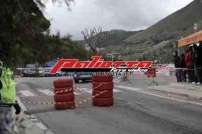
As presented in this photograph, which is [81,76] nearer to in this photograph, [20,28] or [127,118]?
[127,118]

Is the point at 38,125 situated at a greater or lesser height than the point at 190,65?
lesser

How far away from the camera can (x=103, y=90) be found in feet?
66.6

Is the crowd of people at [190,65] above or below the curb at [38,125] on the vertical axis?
above

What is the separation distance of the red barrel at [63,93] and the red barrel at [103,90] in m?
1.05

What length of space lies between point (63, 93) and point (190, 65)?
11.3 m

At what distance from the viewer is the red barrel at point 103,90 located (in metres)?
20.3

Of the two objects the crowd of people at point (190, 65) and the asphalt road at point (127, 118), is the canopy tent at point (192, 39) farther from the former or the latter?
the asphalt road at point (127, 118)

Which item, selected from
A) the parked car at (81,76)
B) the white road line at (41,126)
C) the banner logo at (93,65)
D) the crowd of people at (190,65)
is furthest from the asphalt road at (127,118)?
the parked car at (81,76)

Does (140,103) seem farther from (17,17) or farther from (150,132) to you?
(17,17)

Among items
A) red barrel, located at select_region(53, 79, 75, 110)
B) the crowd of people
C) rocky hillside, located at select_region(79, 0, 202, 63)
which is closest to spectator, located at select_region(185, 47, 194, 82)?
the crowd of people

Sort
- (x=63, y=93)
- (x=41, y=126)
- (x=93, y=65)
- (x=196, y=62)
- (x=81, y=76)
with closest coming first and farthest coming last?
(x=41, y=126), (x=63, y=93), (x=196, y=62), (x=93, y=65), (x=81, y=76)

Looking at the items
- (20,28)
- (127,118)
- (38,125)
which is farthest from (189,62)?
(20,28)

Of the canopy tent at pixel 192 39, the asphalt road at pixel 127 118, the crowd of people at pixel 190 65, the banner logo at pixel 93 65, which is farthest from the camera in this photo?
the banner logo at pixel 93 65

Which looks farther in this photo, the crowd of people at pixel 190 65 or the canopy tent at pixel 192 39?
the canopy tent at pixel 192 39
